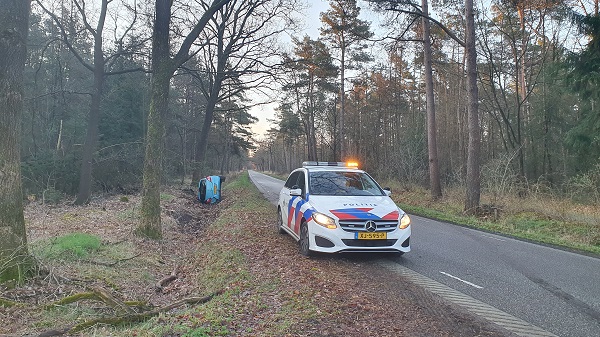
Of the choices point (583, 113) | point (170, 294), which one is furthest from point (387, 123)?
point (170, 294)

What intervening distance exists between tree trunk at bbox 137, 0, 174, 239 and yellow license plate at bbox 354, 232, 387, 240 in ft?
19.2

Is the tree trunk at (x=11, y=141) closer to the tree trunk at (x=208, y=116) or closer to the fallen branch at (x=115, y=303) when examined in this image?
the fallen branch at (x=115, y=303)

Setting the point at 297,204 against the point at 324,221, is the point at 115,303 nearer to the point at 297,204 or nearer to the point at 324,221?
the point at 324,221

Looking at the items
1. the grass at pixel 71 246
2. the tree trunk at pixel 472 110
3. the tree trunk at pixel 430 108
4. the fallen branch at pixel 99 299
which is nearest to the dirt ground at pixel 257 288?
the fallen branch at pixel 99 299

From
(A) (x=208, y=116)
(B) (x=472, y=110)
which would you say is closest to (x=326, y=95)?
(A) (x=208, y=116)

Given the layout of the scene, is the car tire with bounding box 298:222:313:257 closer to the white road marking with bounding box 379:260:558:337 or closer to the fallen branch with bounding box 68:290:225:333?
the white road marking with bounding box 379:260:558:337

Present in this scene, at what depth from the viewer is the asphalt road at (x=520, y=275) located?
500 cm

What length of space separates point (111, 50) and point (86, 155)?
25.2ft

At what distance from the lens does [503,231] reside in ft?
40.1

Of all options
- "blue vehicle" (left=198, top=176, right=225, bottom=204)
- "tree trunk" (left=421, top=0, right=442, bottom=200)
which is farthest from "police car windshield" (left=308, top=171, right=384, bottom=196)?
"blue vehicle" (left=198, top=176, right=225, bottom=204)

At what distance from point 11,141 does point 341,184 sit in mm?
5942

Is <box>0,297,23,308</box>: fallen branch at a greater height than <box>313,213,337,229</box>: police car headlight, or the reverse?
<box>313,213,337,229</box>: police car headlight

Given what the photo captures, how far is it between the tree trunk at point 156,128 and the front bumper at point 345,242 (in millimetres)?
4989

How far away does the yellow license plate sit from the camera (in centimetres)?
702
